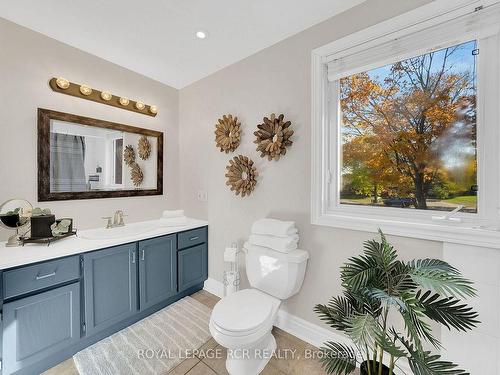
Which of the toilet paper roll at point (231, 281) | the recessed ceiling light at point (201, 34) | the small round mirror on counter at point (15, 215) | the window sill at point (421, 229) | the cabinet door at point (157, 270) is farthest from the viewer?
the toilet paper roll at point (231, 281)

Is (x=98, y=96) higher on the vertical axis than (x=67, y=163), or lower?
higher

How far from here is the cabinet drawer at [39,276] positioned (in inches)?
51.8

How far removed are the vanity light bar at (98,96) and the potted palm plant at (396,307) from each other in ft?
7.97

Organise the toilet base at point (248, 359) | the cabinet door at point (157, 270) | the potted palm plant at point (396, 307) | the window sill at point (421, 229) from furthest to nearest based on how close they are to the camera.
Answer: the cabinet door at point (157, 270) → the toilet base at point (248, 359) → the window sill at point (421, 229) → the potted palm plant at point (396, 307)

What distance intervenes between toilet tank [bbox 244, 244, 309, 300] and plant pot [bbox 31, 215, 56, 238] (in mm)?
1528

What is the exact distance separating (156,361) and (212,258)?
1.03 m

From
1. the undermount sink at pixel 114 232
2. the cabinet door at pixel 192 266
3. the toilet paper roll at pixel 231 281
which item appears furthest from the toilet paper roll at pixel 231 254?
the undermount sink at pixel 114 232

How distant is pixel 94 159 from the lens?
6.91ft

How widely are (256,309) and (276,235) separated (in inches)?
20.3

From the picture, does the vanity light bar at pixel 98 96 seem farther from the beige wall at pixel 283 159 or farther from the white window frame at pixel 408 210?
the white window frame at pixel 408 210

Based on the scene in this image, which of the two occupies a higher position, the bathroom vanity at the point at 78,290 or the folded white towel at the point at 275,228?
the folded white towel at the point at 275,228

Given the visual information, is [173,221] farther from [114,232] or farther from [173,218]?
[114,232]

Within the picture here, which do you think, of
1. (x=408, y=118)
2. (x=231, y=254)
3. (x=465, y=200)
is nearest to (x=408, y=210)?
(x=465, y=200)

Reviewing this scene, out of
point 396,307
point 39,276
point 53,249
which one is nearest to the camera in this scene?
point 396,307
